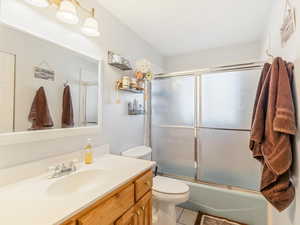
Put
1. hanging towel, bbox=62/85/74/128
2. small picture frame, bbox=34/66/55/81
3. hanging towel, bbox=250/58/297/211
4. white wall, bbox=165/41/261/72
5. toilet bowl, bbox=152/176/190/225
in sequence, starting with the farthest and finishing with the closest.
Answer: white wall, bbox=165/41/261/72, toilet bowl, bbox=152/176/190/225, hanging towel, bbox=62/85/74/128, small picture frame, bbox=34/66/55/81, hanging towel, bbox=250/58/297/211

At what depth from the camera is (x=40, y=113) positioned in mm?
1079

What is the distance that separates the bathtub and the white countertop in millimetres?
1241

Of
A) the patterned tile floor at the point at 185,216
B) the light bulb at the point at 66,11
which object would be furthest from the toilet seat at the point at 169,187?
the light bulb at the point at 66,11

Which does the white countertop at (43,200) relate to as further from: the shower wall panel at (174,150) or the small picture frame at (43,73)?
the shower wall panel at (174,150)

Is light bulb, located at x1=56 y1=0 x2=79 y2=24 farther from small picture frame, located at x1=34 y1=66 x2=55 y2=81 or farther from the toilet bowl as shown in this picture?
the toilet bowl

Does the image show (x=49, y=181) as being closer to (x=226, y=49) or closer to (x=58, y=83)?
(x=58, y=83)

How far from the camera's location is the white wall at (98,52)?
96 centimetres

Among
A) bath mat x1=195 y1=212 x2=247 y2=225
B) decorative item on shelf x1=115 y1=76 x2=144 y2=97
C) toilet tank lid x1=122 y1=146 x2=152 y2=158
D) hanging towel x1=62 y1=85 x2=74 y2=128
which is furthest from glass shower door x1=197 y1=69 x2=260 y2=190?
hanging towel x1=62 y1=85 x2=74 y2=128

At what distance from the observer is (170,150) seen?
229 cm

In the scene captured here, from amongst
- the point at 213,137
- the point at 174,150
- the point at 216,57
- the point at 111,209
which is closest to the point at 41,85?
the point at 111,209

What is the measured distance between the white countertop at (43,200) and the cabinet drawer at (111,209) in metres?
0.06

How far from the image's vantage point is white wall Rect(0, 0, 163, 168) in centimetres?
96

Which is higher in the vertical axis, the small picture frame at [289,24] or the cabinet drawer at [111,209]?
the small picture frame at [289,24]

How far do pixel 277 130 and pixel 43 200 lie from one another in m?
1.26
